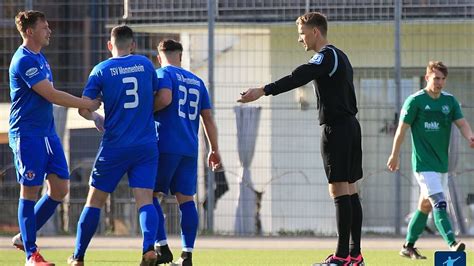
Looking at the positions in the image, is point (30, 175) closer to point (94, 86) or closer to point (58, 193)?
point (58, 193)

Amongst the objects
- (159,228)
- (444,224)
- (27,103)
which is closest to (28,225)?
(27,103)

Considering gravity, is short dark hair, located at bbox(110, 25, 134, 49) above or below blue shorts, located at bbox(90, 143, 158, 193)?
above

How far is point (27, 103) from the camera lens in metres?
10.8

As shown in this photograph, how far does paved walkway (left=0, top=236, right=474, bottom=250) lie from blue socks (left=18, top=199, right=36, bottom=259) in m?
4.87

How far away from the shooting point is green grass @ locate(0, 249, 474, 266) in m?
12.9

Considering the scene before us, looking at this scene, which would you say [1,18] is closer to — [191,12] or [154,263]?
[191,12]

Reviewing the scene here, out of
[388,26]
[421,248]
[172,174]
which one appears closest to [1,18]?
[388,26]

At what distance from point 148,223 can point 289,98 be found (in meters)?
9.15

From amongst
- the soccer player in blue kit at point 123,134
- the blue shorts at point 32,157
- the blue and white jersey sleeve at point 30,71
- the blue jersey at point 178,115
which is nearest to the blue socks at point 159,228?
the blue jersey at point 178,115

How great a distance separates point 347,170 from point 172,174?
154 cm

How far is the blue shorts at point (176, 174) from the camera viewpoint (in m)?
11.0

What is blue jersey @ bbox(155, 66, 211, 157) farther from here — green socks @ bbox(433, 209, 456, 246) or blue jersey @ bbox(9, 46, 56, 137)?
green socks @ bbox(433, 209, 456, 246)

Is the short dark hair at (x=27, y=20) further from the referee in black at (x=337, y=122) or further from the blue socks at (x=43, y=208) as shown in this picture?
the referee in black at (x=337, y=122)

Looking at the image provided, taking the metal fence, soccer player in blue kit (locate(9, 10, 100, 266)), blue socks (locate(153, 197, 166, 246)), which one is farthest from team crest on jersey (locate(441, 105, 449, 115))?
the metal fence
